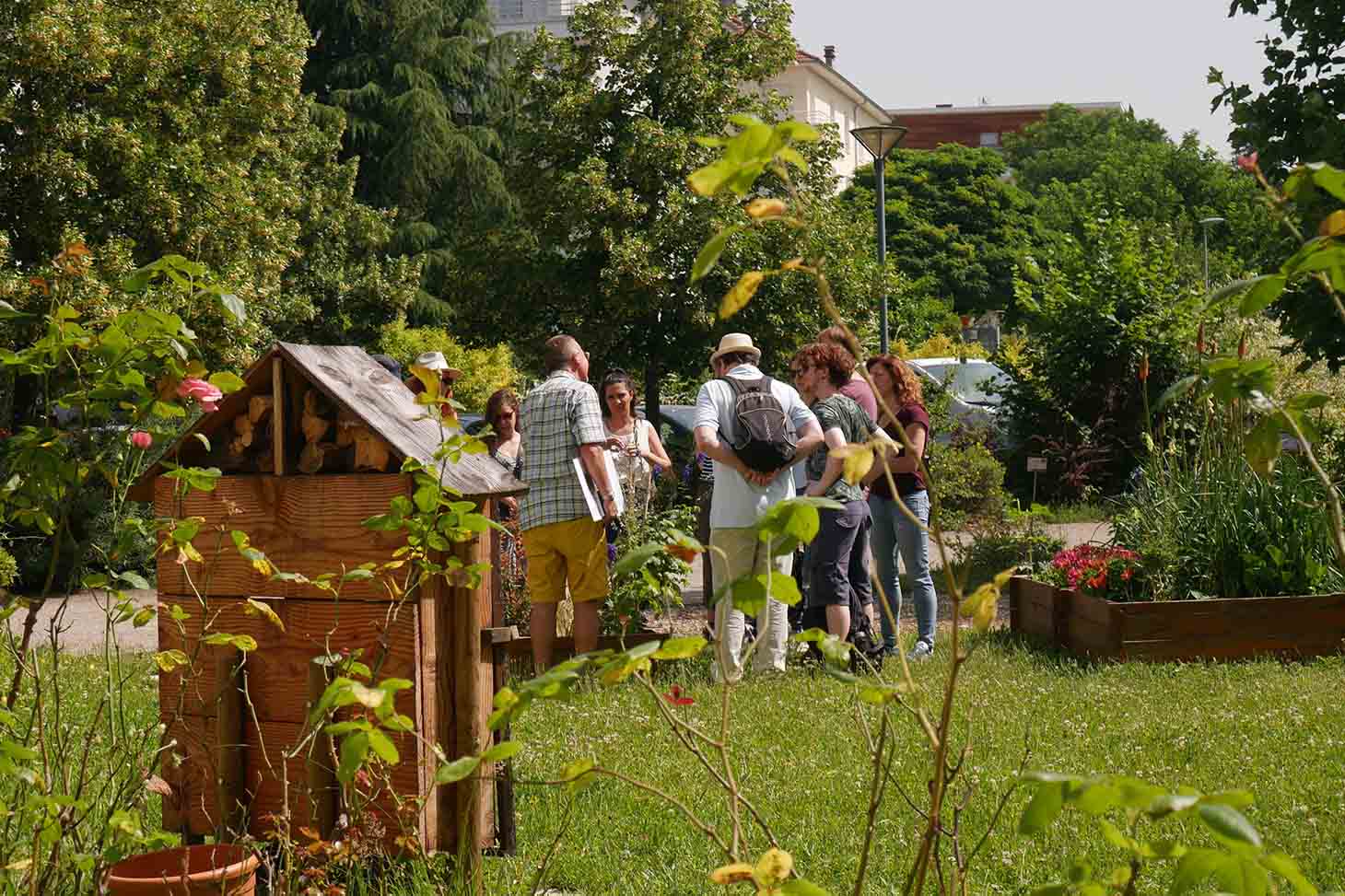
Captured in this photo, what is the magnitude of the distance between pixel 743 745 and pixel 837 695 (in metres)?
1.12

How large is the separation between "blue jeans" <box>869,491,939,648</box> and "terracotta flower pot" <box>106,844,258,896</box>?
536 cm

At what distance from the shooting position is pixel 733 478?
285 inches

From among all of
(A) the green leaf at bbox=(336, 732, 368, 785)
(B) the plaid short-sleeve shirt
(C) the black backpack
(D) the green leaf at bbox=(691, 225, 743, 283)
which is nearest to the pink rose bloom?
(A) the green leaf at bbox=(336, 732, 368, 785)

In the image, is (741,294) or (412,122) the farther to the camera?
(412,122)

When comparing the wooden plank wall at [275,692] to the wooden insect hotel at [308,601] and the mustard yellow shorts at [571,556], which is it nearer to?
the wooden insect hotel at [308,601]

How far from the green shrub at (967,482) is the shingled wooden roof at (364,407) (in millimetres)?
10059

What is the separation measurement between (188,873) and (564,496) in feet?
12.9

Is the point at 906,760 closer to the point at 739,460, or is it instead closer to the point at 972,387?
the point at 739,460

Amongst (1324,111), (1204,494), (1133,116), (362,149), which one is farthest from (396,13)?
(1133,116)

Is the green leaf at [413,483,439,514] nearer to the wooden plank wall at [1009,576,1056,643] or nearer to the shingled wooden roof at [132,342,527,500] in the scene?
the shingled wooden roof at [132,342,527,500]

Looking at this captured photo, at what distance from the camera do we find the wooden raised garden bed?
26.1 feet

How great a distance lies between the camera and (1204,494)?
28.2 ft

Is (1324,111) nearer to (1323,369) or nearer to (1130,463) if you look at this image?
(1130,463)

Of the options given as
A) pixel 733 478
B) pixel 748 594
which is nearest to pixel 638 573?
pixel 733 478
